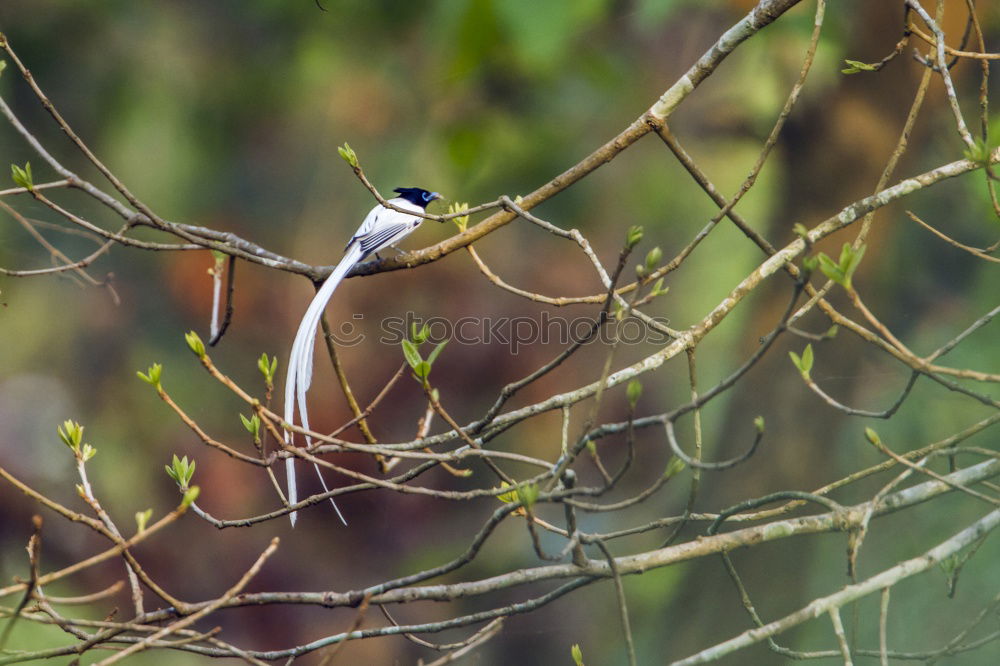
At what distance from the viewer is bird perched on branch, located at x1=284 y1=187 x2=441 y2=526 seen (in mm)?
973

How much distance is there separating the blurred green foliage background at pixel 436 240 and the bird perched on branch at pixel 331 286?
883mm

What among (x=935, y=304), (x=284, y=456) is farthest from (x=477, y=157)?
(x=284, y=456)

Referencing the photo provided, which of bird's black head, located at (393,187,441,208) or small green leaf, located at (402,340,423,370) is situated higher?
bird's black head, located at (393,187,441,208)

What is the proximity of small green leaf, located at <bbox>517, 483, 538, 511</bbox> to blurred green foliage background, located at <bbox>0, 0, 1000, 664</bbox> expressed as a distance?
1.47m

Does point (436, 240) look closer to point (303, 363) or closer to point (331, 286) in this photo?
point (331, 286)

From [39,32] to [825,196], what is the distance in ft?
8.90

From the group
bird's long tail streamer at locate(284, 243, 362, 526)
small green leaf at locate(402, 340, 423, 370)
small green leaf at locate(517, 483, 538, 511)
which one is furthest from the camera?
bird's long tail streamer at locate(284, 243, 362, 526)

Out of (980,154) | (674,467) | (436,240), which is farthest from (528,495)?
(436,240)

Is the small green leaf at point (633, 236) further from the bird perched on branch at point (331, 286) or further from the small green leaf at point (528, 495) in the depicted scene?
the bird perched on branch at point (331, 286)

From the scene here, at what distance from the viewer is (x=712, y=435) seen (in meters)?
2.68

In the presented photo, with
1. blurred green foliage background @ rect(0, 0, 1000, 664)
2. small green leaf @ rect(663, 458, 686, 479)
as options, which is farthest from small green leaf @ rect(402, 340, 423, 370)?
blurred green foliage background @ rect(0, 0, 1000, 664)

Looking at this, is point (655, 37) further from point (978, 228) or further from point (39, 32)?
point (39, 32)

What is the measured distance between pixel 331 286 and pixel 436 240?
1.55 m

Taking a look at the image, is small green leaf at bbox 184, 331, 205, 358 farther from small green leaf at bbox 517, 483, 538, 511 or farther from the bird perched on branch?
small green leaf at bbox 517, 483, 538, 511
